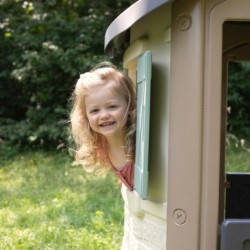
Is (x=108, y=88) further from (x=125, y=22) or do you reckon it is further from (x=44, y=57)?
(x=44, y=57)

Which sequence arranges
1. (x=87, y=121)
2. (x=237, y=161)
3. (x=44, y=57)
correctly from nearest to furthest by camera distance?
(x=87, y=121) < (x=237, y=161) < (x=44, y=57)

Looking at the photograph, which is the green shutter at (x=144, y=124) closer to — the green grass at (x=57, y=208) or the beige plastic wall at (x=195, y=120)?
the beige plastic wall at (x=195, y=120)

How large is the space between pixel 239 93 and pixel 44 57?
3276mm

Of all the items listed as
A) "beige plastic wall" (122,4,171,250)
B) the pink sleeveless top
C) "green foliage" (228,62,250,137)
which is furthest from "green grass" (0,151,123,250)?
"green foliage" (228,62,250,137)

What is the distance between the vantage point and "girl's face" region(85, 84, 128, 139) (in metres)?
2.50

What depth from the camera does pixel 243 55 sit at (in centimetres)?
367

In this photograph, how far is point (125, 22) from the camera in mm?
2260

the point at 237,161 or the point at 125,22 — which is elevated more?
the point at 125,22

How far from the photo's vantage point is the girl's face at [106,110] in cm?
250

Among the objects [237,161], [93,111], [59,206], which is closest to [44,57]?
[237,161]

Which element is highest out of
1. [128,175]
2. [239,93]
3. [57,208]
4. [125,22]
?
[239,93]

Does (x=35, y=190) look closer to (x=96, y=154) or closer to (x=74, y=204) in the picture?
(x=74, y=204)

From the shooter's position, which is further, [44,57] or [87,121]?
[44,57]

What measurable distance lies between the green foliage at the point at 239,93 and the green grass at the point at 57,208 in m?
2.80
